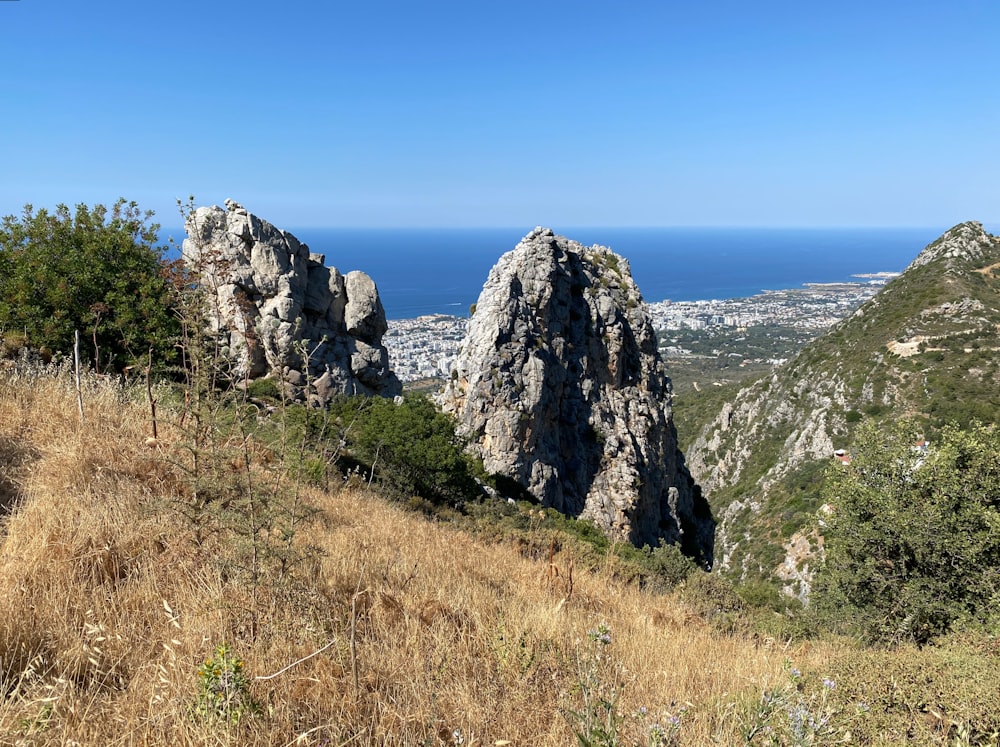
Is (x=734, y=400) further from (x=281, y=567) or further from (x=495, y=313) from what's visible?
(x=281, y=567)

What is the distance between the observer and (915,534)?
1034 cm

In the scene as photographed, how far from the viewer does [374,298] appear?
23.1 metres

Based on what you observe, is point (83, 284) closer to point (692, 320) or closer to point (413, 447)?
point (413, 447)

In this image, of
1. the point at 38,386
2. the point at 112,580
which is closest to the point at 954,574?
the point at 112,580

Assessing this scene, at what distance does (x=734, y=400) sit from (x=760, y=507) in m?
20.4

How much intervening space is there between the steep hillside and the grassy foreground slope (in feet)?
94.2

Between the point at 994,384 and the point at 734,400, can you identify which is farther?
the point at 734,400

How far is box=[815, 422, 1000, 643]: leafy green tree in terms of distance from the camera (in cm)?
950

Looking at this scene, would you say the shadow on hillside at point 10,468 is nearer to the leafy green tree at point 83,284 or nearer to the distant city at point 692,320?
the leafy green tree at point 83,284

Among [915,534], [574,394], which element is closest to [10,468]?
[915,534]

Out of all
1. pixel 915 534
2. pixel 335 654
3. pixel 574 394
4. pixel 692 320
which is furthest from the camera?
pixel 692 320

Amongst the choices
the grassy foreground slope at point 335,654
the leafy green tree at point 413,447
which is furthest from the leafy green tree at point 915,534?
the leafy green tree at point 413,447

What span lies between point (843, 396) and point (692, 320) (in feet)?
356

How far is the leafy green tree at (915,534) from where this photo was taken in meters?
9.50
